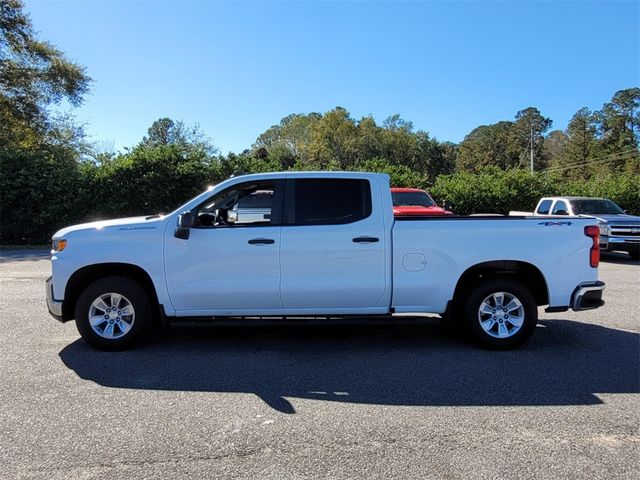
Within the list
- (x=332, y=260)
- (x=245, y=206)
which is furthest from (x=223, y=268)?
(x=332, y=260)

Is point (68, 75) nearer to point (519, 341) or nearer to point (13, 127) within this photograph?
point (13, 127)

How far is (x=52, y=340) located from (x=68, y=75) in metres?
28.5

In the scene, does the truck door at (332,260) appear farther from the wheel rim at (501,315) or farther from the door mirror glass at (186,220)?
the wheel rim at (501,315)

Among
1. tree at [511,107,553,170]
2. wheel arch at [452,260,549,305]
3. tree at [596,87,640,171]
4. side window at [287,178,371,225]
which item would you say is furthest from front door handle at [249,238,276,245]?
tree at [511,107,553,170]

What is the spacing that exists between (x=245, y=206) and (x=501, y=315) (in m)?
3.09

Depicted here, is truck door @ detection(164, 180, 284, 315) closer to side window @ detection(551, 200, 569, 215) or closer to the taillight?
the taillight

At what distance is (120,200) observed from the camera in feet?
63.1

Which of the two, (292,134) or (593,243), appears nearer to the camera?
(593,243)

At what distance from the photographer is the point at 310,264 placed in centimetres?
543

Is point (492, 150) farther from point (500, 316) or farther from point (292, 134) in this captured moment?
point (500, 316)

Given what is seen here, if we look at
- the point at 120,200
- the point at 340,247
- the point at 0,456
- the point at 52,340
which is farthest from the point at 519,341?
the point at 120,200

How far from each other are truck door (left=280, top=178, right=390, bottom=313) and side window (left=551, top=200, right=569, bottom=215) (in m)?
11.7

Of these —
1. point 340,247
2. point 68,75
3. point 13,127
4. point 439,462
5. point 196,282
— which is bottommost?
point 439,462

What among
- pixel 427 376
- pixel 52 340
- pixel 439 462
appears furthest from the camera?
pixel 52 340
